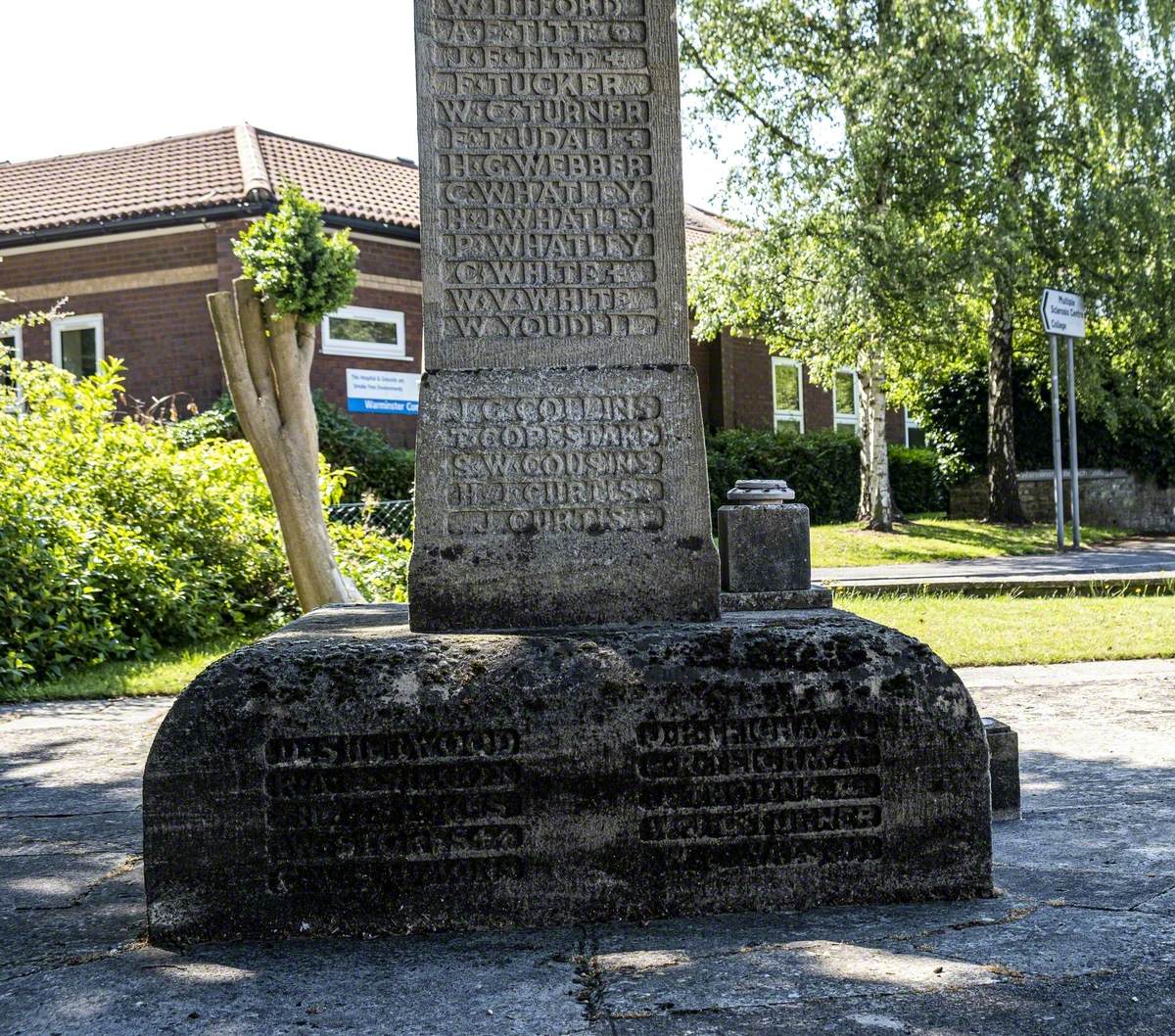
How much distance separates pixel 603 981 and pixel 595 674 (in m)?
0.73

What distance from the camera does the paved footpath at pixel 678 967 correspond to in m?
2.42

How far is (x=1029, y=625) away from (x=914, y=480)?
60.5 feet

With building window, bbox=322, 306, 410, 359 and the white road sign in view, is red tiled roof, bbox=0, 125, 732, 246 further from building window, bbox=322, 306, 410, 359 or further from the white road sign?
the white road sign

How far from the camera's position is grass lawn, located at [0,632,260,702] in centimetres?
790

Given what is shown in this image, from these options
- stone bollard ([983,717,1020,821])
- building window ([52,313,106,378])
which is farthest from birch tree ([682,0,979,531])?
stone bollard ([983,717,1020,821])

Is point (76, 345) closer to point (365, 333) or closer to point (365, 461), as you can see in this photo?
point (365, 333)

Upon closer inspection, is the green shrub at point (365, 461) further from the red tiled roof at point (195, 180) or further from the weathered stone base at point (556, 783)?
the weathered stone base at point (556, 783)

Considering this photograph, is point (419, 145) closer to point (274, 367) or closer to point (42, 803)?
point (42, 803)

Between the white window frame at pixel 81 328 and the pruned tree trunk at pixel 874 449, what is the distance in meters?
12.4

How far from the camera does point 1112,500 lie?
21.7 meters

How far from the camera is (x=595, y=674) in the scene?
309cm

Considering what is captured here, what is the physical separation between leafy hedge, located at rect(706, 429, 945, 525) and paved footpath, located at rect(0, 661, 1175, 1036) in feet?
65.5

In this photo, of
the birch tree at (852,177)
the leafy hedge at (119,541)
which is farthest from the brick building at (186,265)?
the leafy hedge at (119,541)

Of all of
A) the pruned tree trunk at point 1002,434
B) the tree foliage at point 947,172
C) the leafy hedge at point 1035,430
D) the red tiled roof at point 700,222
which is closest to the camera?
the tree foliage at point 947,172
